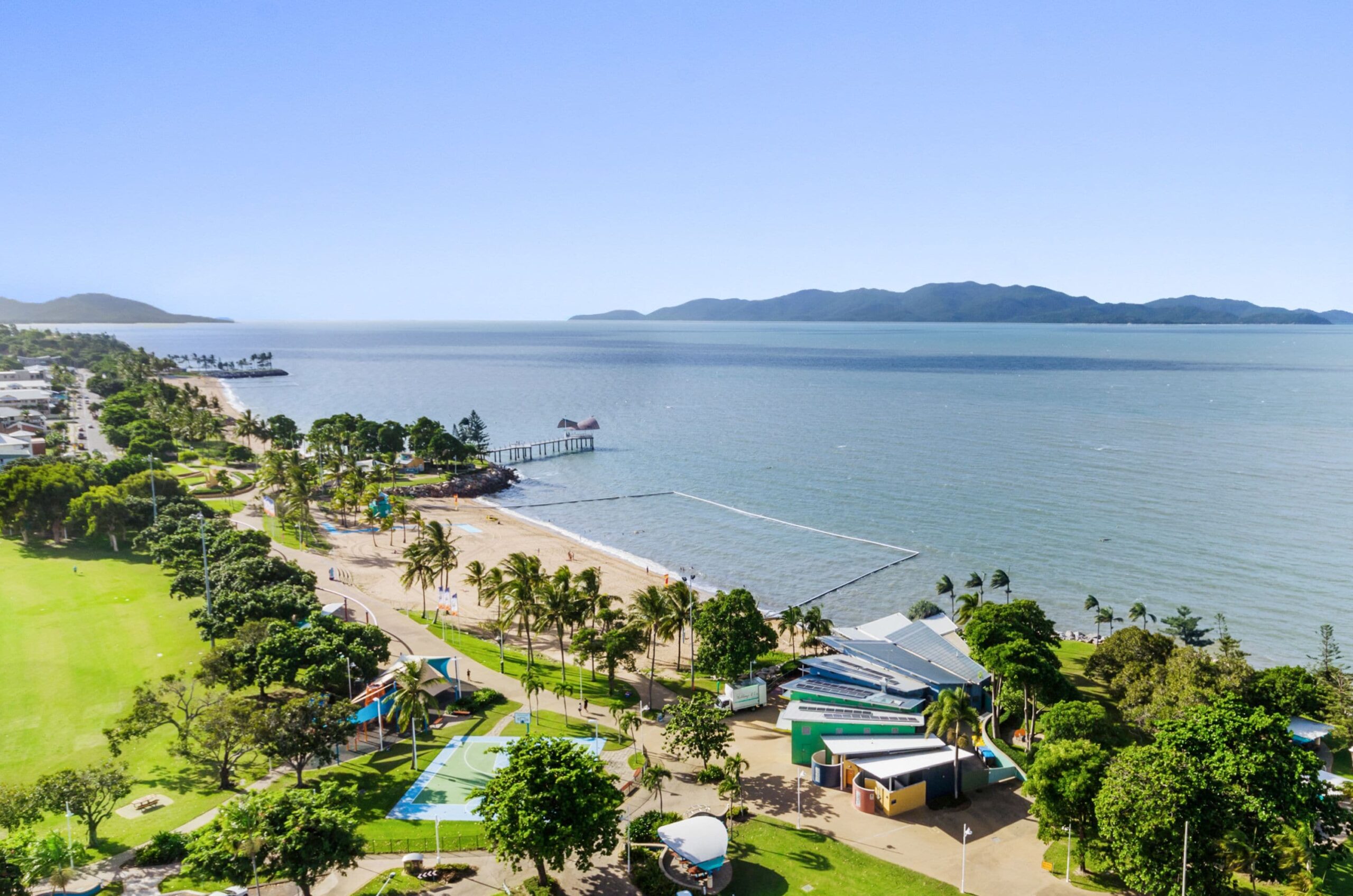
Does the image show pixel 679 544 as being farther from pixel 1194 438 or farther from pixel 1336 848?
pixel 1194 438

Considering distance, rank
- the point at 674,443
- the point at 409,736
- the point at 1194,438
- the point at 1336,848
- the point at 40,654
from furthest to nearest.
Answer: the point at 674,443 < the point at 1194,438 < the point at 40,654 < the point at 409,736 < the point at 1336,848

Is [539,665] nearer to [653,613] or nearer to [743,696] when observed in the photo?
[653,613]

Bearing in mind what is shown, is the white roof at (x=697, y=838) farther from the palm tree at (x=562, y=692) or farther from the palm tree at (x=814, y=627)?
the palm tree at (x=814, y=627)

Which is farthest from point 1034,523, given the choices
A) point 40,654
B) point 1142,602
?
point 40,654

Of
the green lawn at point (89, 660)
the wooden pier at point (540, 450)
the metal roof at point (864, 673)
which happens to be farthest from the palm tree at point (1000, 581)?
the wooden pier at point (540, 450)

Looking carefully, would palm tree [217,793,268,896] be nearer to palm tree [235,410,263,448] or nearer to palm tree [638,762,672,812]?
palm tree [638,762,672,812]

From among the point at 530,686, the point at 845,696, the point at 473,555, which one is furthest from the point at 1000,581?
the point at 473,555
